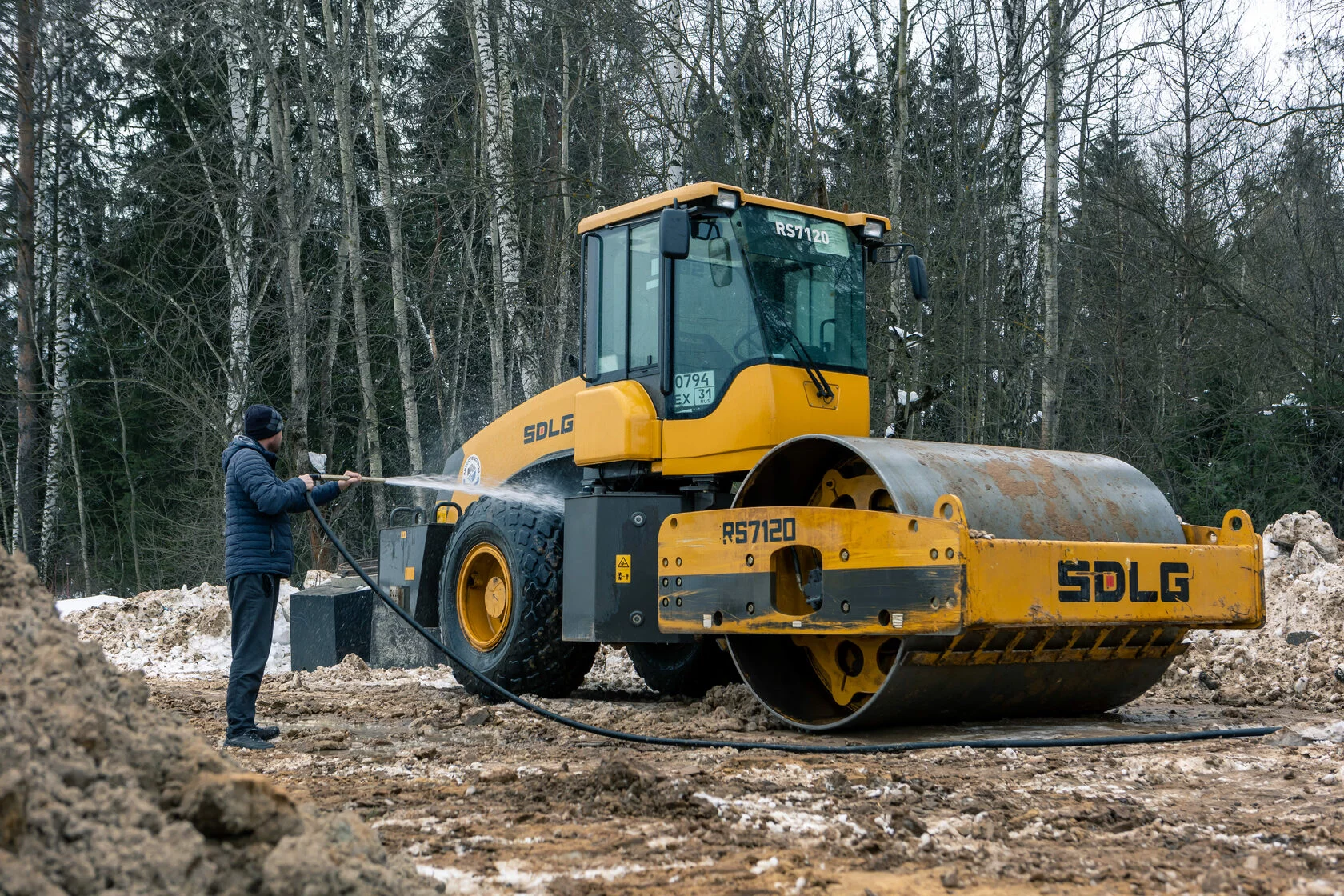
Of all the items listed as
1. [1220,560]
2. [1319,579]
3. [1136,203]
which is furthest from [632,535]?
[1136,203]

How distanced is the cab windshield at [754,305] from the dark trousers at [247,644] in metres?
Result: 2.57

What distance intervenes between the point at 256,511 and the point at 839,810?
3.71 m

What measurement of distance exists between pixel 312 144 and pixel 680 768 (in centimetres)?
1439

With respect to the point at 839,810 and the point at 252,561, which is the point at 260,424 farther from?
the point at 839,810

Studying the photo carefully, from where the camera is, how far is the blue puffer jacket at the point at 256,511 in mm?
6809

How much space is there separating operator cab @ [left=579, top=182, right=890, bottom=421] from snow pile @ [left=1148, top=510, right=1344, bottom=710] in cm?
297

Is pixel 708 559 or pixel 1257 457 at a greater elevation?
pixel 1257 457

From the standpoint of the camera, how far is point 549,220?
2023 cm

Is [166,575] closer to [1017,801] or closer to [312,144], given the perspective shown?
[312,144]

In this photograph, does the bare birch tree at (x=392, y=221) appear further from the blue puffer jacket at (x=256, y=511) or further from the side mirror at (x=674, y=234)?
the side mirror at (x=674, y=234)

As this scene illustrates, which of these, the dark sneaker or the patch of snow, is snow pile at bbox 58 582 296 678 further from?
the dark sneaker

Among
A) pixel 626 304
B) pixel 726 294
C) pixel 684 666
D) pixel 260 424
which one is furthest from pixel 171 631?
pixel 726 294

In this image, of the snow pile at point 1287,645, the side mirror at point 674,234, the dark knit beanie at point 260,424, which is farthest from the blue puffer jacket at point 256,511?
the snow pile at point 1287,645

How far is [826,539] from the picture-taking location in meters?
6.32
